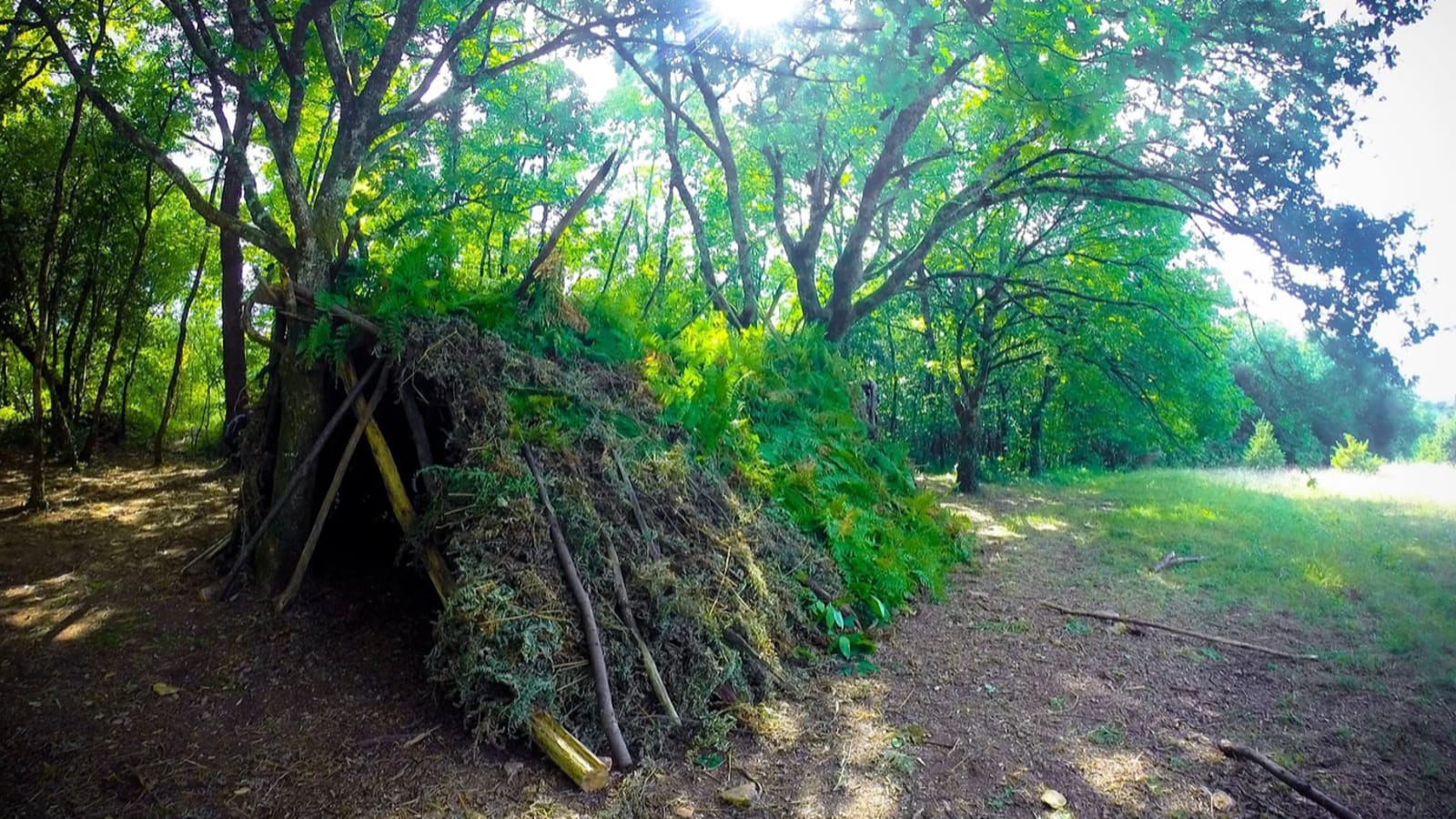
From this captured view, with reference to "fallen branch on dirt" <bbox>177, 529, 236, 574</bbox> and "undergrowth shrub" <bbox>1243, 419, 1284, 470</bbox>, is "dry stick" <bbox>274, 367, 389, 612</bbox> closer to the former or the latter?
"fallen branch on dirt" <bbox>177, 529, 236, 574</bbox>

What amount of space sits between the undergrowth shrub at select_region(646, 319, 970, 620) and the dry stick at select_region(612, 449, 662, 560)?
1.17 m

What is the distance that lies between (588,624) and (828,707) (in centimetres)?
166

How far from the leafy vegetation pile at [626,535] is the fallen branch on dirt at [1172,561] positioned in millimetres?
2800

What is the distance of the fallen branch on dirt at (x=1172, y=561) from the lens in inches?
339

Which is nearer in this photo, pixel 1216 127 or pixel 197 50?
pixel 197 50

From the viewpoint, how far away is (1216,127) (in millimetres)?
8969

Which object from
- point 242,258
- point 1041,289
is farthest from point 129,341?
point 1041,289

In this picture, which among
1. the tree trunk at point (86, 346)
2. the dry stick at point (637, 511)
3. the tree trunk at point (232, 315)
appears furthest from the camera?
the tree trunk at point (86, 346)

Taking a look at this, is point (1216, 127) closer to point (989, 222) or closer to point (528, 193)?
point (989, 222)

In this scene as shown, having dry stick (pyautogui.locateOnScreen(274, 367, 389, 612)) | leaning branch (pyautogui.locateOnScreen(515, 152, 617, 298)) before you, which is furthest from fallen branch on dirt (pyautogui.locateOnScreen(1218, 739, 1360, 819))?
dry stick (pyautogui.locateOnScreen(274, 367, 389, 612))

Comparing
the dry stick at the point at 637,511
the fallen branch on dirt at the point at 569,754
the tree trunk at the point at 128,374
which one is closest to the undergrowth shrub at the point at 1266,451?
the dry stick at the point at 637,511

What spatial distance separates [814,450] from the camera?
28.0 ft

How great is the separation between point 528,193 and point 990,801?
9433mm

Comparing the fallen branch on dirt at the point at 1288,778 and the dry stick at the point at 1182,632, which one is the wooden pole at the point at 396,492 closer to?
the fallen branch on dirt at the point at 1288,778
